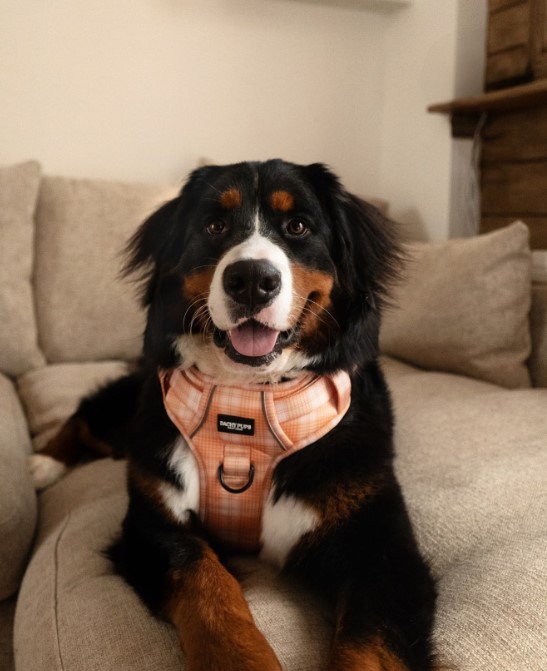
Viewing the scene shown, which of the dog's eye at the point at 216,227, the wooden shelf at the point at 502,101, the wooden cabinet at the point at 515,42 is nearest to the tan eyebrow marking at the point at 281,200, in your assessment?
the dog's eye at the point at 216,227

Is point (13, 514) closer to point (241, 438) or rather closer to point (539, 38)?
point (241, 438)

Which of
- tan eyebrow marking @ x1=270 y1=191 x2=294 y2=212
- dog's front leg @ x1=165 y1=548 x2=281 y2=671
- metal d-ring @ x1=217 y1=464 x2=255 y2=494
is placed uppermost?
tan eyebrow marking @ x1=270 y1=191 x2=294 y2=212

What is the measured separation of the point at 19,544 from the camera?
1.32 metres

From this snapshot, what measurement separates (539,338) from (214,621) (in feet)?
5.27

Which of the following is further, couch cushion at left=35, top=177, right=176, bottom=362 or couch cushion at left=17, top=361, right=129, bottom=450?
couch cushion at left=35, top=177, right=176, bottom=362

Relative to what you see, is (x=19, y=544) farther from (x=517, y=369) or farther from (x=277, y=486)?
(x=517, y=369)

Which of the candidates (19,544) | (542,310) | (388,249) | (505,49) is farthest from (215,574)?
(505,49)

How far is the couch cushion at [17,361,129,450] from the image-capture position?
1932mm

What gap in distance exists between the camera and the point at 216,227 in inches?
47.2

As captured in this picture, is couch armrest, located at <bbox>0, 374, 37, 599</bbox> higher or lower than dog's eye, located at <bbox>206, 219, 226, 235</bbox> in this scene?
lower

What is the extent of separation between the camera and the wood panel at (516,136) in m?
2.43

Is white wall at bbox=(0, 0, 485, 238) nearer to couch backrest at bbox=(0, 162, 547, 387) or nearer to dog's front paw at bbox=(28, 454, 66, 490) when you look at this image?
couch backrest at bbox=(0, 162, 547, 387)

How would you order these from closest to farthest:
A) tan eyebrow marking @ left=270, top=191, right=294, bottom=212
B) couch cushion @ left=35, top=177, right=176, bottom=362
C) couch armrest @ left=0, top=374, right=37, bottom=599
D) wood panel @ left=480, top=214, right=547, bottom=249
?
1. tan eyebrow marking @ left=270, top=191, right=294, bottom=212
2. couch armrest @ left=0, top=374, right=37, bottom=599
3. couch cushion @ left=35, top=177, right=176, bottom=362
4. wood panel @ left=480, top=214, right=547, bottom=249

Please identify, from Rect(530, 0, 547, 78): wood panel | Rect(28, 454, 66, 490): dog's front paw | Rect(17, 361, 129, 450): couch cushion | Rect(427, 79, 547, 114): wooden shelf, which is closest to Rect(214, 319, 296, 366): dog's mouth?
Rect(28, 454, 66, 490): dog's front paw
